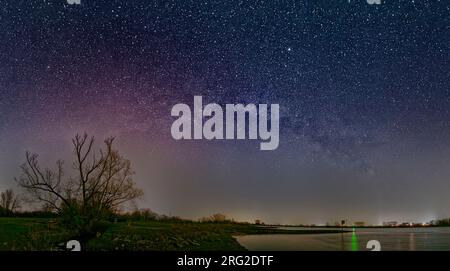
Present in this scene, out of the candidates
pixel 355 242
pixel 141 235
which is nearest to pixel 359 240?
pixel 355 242

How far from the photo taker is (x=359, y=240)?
15.9 feet

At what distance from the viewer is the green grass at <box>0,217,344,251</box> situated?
5.70 meters

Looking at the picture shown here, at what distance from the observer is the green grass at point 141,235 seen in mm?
5699

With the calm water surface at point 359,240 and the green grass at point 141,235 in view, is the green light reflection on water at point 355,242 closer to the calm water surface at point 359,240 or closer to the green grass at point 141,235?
the calm water surface at point 359,240

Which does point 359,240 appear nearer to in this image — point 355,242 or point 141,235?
point 355,242

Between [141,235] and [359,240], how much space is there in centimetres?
321

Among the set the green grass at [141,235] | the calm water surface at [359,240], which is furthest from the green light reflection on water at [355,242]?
the green grass at [141,235]

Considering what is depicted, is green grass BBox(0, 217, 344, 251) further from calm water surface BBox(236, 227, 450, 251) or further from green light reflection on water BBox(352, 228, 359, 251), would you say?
green light reflection on water BBox(352, 228, 359, 251)
